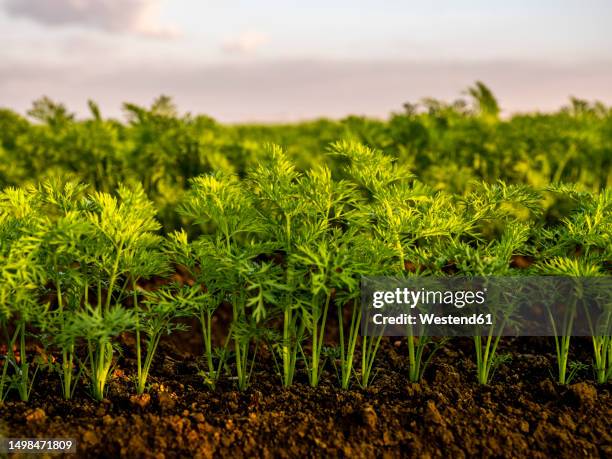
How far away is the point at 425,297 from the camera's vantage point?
9.74 ft

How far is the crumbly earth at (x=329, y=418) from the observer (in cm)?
279

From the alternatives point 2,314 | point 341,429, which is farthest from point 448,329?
point 2,314

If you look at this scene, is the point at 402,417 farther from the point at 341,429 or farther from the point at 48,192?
the point at 48,192

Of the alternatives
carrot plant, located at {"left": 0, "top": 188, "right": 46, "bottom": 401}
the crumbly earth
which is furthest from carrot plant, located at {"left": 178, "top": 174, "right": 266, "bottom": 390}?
carrot plant, located at {"left": 0, "top": 188, "right": 46, "bottom": 401}

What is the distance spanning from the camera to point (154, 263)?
2.93 metres

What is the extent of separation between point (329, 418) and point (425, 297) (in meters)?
0.64

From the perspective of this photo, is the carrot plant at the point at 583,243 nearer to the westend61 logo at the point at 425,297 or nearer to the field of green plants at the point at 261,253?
the field of green plants at the point at 261,253

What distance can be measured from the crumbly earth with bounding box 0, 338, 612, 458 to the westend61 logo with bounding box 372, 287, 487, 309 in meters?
0.44

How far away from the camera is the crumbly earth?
A: 9.14ft

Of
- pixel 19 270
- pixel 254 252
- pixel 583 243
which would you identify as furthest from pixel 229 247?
pixel 583 243

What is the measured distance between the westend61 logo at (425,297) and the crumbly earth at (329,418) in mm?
438

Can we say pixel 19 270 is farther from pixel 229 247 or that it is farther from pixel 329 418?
pixel 329 418

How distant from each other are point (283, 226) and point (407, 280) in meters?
0.56

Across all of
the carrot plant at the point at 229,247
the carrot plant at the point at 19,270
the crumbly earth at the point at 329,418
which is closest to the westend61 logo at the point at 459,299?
the crumbly earth at the point at 329,418
